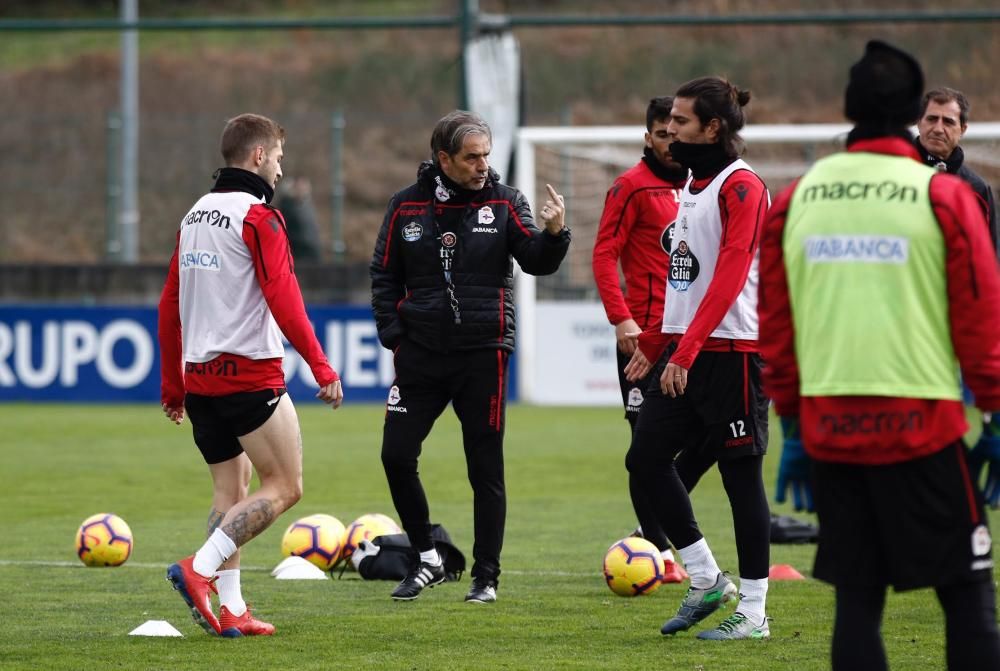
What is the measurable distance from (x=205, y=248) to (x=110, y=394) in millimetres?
13743

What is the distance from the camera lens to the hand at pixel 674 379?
5871mm

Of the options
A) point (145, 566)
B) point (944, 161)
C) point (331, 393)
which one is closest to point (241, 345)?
point (331, 393)

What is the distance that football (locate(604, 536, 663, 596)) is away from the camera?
7.35 meters

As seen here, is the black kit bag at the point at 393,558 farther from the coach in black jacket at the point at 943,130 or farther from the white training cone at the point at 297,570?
the coach in black jacket at the point at 943,130

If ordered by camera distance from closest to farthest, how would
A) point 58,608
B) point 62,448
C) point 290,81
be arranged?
point 58,608
point 62,448
point 290,81

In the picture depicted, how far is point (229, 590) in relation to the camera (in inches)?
251

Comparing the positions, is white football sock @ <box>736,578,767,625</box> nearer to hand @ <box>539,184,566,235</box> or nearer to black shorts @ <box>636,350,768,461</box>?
black shorts @ <box>636,350,768,461</box>

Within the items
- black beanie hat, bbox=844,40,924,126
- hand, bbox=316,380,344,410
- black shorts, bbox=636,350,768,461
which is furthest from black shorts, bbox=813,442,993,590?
hand, bbox=316,380,344,410

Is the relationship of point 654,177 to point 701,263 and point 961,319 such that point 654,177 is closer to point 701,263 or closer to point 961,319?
point 701,263

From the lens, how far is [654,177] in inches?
302

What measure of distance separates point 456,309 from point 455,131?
773 millimetres

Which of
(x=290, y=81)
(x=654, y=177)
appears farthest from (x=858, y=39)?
(x=654, y=177)

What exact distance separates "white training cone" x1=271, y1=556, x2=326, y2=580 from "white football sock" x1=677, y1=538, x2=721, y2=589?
2.35 m

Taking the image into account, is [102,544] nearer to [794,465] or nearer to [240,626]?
[240,626]
